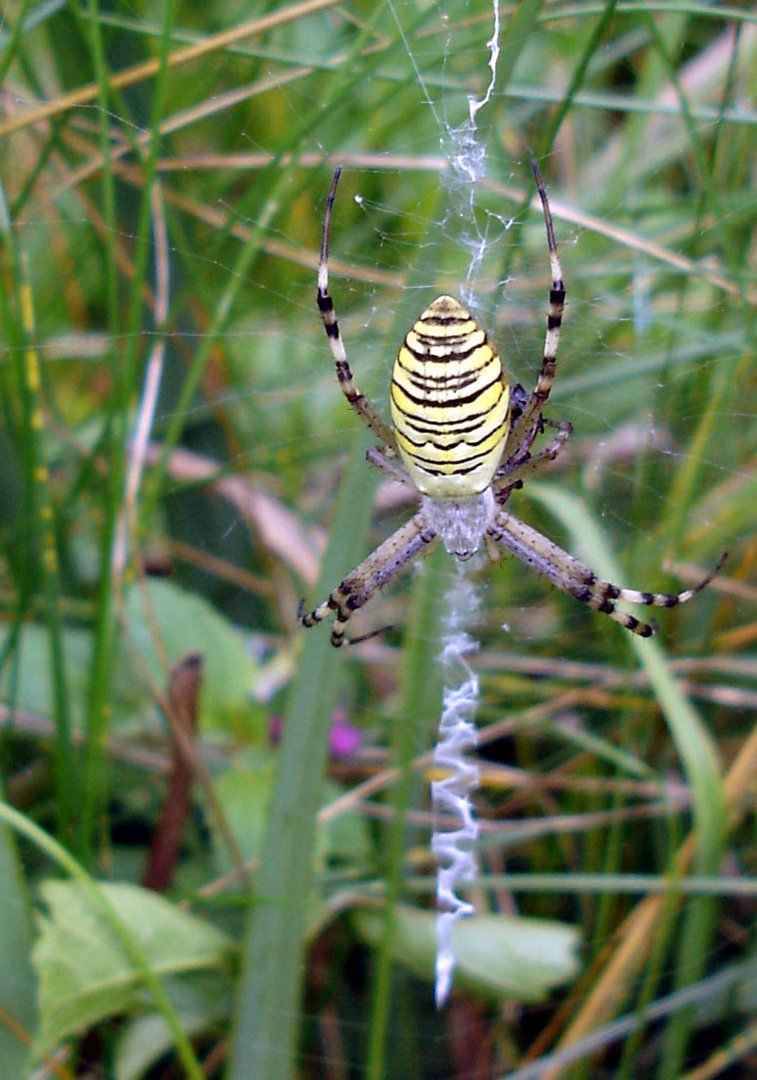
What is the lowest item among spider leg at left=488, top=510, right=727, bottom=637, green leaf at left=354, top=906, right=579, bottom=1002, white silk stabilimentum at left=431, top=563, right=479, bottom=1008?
green leaf at left=354, top=906, right=579, bottom=1002

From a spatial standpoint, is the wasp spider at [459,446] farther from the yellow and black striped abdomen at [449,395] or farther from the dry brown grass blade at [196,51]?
the dry brown grass blade at [196,51]

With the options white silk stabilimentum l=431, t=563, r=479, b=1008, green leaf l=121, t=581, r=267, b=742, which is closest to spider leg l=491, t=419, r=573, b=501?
white silk stabilimentum l=431, t=563, r=479, b=1008

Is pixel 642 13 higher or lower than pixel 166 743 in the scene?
higher

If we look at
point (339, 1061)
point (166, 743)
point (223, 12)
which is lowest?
point (339, 1061)

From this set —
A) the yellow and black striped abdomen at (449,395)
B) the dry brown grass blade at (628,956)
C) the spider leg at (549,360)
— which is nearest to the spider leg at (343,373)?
the yellow and black striped abdomen at (449,395)

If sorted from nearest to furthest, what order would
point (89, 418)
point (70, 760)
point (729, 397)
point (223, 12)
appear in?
point (70, 760), point (729, 397), point (89, 418), point (223, 12)

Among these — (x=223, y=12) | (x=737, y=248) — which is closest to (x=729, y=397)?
(x=737, y=248)

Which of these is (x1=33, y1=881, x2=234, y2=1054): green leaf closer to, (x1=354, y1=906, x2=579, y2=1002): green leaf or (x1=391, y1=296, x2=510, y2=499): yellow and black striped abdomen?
(x1=354, y1=906, x2=579, y2=1002): green leaf

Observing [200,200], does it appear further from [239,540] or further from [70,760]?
[70,760]
